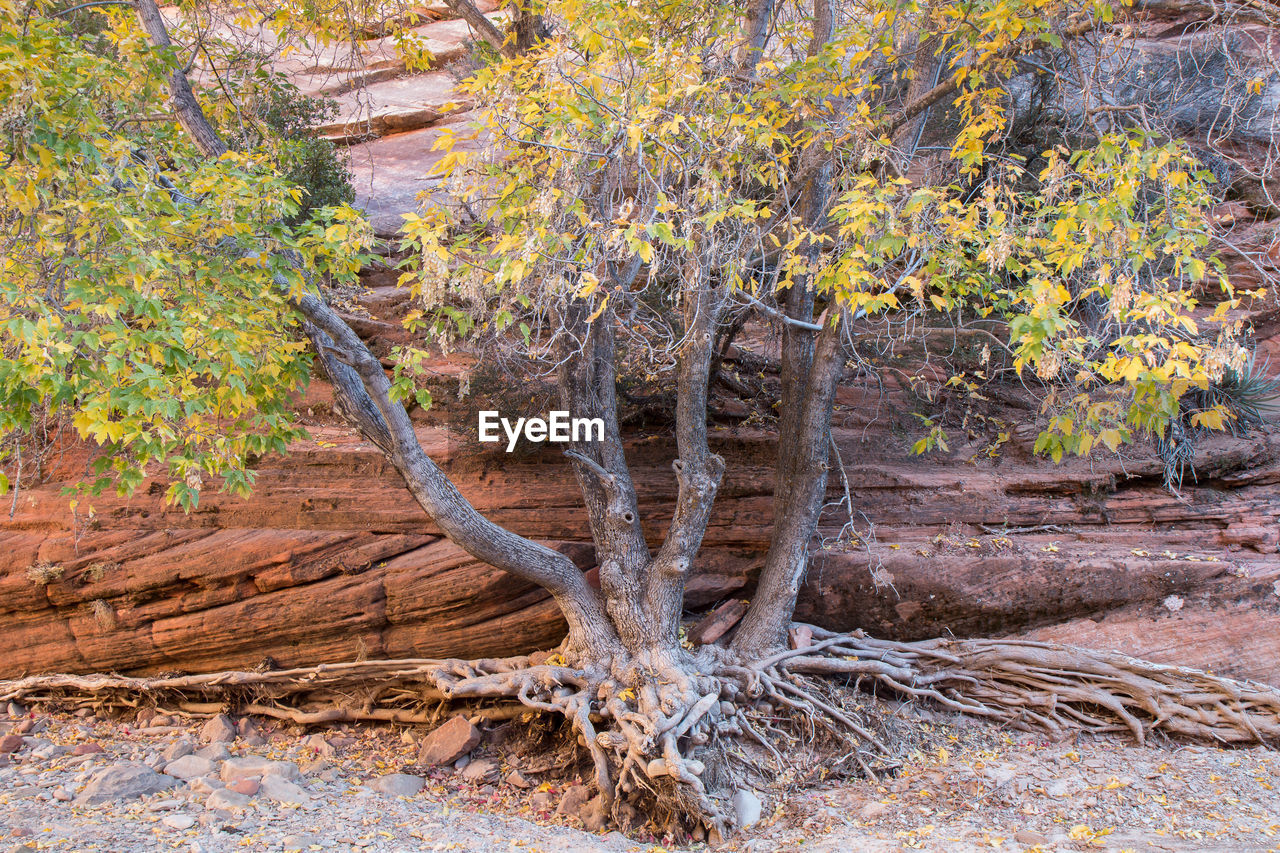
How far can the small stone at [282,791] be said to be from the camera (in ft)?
18.3

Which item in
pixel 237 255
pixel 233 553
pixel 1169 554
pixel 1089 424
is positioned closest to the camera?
pixel 1089 424

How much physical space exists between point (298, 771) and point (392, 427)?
2774mm

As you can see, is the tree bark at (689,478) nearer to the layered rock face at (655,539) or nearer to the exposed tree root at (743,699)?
the exposed tree root at (743,699)

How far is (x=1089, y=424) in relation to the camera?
183 inches

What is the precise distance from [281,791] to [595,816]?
88.2 inches

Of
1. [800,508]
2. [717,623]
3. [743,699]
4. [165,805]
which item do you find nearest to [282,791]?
[165,805]

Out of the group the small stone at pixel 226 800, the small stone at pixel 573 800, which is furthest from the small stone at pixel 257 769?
the small stone at pixel 573 800

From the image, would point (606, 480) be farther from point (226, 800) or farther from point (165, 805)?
point (165, 805)

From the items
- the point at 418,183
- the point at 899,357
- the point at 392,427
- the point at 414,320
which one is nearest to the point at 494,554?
the point at 392,427

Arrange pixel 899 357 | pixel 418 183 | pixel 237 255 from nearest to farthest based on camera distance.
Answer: pixel 237 255, pixel 899 357, pixel 418 183

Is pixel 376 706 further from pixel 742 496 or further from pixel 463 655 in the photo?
pixel 742 496

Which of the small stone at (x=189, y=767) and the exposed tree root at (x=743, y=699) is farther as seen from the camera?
the small stone at (x=189, y=767)

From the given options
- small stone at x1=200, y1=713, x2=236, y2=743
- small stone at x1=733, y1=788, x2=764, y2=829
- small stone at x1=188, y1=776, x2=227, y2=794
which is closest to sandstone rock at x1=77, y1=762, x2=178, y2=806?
small stone at x1=188, y1=776, x2=227, y2=794

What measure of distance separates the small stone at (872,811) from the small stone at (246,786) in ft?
13.7
